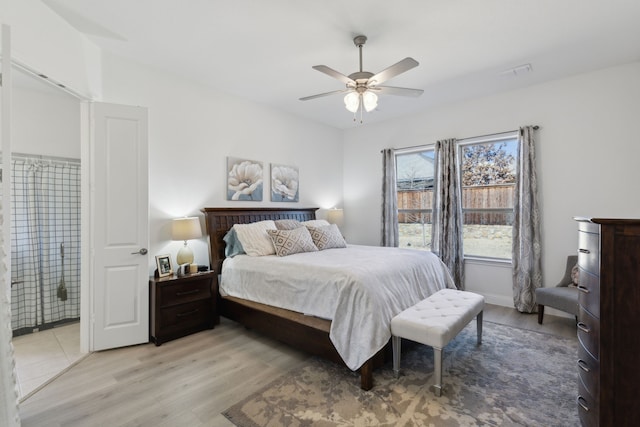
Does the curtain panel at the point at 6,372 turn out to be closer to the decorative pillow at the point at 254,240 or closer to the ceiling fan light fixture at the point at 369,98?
the decorative pillow at the point at 254,240

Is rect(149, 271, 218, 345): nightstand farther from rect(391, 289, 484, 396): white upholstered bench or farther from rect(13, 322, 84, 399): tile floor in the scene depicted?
rect(391, 289, 484, 396): white upholstered bench

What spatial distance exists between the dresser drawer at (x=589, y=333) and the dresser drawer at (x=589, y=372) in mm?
35

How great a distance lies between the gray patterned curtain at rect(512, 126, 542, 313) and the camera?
150 inches

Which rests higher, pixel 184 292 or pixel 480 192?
pixel 480 192

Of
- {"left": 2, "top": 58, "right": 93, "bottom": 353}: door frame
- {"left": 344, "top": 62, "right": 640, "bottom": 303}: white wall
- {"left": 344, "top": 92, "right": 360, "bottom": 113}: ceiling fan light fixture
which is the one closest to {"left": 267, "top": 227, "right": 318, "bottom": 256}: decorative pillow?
{"left": 344, "top": 92, "right": 360, "bottom": 113}: ceiling fan light fixture

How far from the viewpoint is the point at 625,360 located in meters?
→ 1.33

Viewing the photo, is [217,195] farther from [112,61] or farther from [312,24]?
[312,24]

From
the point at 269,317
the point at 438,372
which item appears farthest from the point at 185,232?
the point at 438,372

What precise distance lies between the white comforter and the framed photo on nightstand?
588mm

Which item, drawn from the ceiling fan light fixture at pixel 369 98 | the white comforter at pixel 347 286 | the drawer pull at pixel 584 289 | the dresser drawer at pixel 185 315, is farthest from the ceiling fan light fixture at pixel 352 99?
the dresser drawer at pixel 185 315

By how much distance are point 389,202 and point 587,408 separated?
383 cm

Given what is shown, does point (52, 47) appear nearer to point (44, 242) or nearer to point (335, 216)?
Result: point (44, 242)

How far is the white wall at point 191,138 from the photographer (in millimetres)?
3252

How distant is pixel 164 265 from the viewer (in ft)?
10.5
